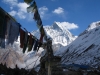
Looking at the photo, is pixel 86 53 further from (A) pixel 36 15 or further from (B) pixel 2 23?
(B) pixel 2 23

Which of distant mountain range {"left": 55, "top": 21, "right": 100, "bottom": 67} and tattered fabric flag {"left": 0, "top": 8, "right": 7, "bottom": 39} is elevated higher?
distant mountain range {"left": 55, "top": 21, "right": 100, "bottom": 67}

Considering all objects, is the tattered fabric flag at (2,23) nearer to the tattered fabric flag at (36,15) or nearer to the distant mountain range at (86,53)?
the tattered fabric flag at (36,15)

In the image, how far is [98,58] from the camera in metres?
72.2

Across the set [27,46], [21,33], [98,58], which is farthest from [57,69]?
[98,58]

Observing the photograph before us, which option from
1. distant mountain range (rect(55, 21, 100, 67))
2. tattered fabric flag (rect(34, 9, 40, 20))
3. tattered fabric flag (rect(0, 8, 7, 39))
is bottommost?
tattered fabric flag (rect(0, 8, 7, 39))

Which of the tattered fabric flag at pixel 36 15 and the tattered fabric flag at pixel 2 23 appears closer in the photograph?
the tattered fabric flag at pixel 2 23

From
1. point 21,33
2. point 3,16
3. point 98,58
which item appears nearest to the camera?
point 3,16

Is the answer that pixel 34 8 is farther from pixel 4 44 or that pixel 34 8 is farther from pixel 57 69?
pixel 57 69

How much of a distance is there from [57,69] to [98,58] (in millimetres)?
53548

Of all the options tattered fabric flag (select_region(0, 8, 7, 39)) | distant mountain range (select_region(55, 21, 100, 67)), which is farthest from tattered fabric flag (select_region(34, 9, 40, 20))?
distant mountain range (select_region(55, 21, 100, 67))

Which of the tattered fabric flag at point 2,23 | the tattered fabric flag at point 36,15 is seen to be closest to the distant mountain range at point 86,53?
the tattered fabric flag at point 36,15

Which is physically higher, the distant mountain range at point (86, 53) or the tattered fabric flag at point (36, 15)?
the distant mountain range at point (86, 53)

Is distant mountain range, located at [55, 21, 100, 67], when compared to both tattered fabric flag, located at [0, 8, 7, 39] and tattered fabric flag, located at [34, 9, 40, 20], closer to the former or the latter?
tattered fabric flag, located at [34, 9, 40, 20]

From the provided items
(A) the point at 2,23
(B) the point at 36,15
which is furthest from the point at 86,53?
(A) the point at 2,23
